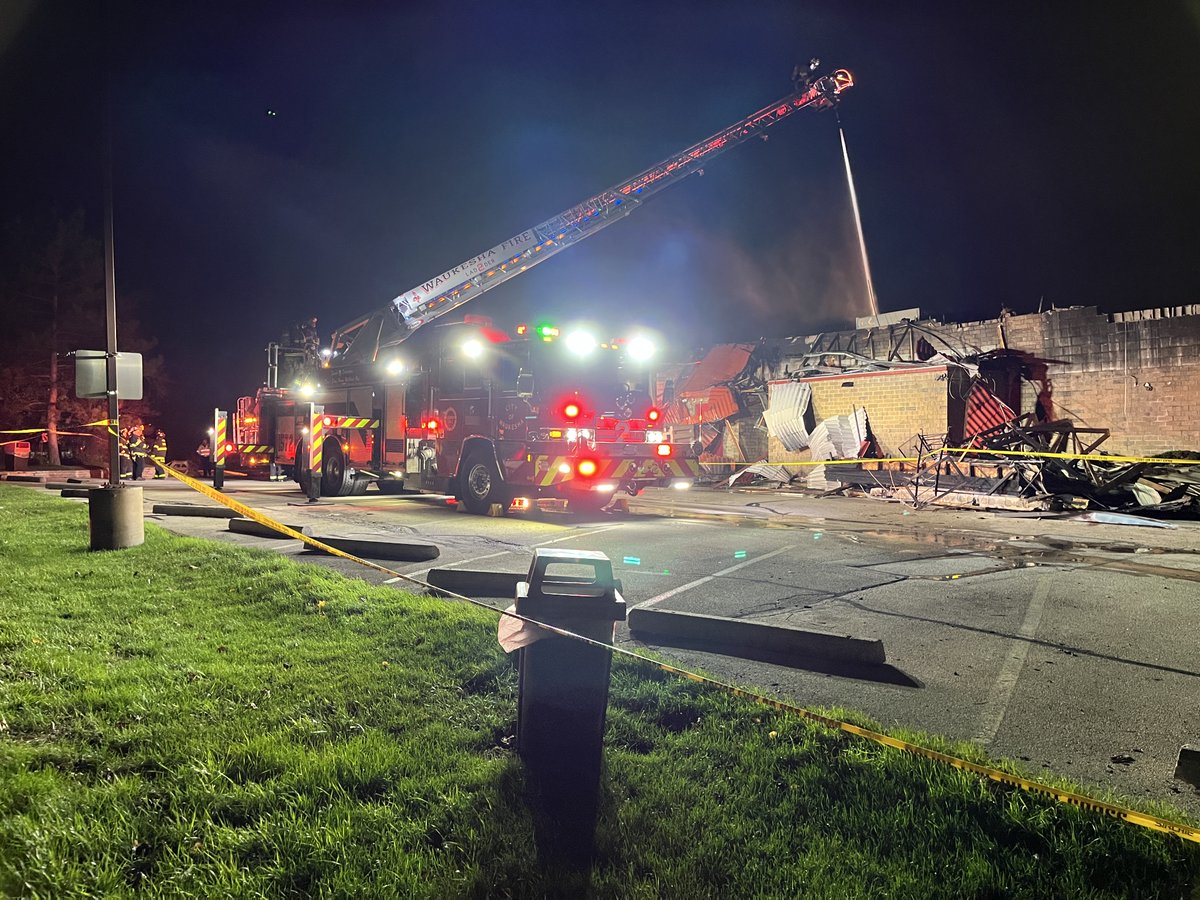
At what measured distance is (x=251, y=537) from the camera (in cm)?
877

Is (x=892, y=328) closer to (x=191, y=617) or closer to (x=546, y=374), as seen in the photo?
(x=546, y=374)

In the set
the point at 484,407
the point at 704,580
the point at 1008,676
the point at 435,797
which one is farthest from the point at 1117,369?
the point at 435,797

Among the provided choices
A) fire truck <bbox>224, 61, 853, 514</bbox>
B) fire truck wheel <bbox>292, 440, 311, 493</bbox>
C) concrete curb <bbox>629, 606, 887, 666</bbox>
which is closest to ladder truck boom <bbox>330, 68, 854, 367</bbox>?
fire truck <bbox>224, 61, 853, 514</bbox>

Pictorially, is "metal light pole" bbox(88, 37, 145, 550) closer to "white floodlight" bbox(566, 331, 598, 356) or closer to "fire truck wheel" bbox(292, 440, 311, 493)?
"white floodlight" bbox(566, 331, 598, 356)

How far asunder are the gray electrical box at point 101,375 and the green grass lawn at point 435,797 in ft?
14.2

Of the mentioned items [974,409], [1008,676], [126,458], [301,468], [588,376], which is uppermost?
[588,376]

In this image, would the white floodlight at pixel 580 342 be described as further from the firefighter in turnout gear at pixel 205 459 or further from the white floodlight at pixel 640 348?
the firefighter in turnout gear at pixel 205 459

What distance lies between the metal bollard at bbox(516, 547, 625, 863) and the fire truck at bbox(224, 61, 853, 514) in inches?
297

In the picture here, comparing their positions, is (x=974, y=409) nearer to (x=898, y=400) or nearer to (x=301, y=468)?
(x=898, y=400)

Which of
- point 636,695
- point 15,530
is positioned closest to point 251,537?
point 15,530

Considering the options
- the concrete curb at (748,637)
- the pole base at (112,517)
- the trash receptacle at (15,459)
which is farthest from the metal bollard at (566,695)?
the trash receptacle at (15,459)

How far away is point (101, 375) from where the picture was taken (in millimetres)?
7508

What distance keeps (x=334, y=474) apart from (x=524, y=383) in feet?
19.4

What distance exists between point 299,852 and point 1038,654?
4152 mm
